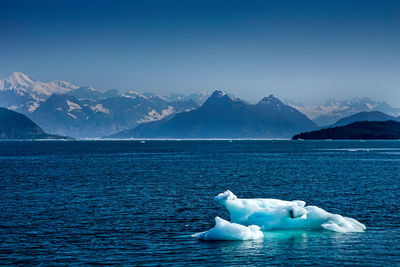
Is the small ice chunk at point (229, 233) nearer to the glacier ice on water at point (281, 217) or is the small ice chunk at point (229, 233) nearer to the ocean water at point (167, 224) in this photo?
the ocean water at point (167, 224)

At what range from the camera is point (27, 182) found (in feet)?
292

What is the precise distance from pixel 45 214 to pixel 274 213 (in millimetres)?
25879

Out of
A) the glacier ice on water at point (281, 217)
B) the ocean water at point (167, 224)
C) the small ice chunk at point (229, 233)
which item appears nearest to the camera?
the ocean water at point (167, 224)

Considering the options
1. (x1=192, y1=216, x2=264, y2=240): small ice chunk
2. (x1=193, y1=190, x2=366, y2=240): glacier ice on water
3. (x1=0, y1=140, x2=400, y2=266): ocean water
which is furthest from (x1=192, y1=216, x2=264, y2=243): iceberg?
(x1=193, y1=190, x2=366, y2=240): glacier ice on water

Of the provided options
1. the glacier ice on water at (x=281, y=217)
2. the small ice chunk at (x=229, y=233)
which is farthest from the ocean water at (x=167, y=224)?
the glacier ice on water at (x=281, y=217)

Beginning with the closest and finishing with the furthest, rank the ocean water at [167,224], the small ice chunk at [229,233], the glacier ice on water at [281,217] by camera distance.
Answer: the ocean water at [167,224] < the small ice chunk at [229,233] < the glacier ice on water at [281,217]

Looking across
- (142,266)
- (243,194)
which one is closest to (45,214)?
(142,266)

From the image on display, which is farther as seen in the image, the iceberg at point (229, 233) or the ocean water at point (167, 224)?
the iceberg at point (229, 233)

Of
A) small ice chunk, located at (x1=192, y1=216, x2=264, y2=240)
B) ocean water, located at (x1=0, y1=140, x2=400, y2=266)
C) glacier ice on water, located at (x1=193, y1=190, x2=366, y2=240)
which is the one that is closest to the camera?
ocean water, located at (x1=0, y1=140, x2=400, y2=266)

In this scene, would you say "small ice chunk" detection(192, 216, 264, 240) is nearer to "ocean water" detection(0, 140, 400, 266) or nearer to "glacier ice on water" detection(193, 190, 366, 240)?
"ocean water" detection(0, 140, 400, 266)

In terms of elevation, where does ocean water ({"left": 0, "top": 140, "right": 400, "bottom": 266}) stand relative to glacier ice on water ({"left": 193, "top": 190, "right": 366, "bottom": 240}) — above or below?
below

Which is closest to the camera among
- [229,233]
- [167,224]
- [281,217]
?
[229,233]

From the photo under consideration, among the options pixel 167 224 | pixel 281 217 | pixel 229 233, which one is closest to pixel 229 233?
pixel 229 233

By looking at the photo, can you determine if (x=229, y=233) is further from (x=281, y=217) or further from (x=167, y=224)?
(x=167, y=224)
